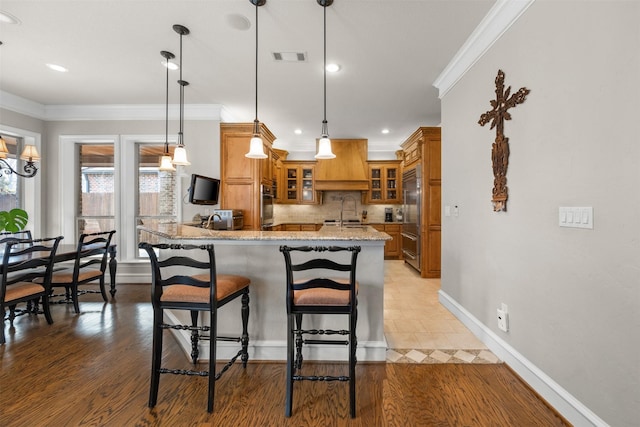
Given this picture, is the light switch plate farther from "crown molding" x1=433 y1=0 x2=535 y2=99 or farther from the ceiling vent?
the ceiling vent

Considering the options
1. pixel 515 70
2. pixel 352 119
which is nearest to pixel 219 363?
pixel 515 70

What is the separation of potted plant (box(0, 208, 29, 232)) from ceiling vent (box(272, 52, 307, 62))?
3.96m

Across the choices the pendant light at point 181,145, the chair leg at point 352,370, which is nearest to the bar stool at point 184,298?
the chair leg at point 352,370

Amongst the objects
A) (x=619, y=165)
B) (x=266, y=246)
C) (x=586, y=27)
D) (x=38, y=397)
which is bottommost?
(x=38, y=397)

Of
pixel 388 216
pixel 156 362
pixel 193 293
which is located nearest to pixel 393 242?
pixel 388 216

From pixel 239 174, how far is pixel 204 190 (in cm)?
60

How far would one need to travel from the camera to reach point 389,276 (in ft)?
16.0

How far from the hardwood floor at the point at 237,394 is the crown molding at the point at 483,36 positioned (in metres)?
2.51

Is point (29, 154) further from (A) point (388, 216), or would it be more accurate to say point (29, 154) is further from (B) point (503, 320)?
(A) point (388, 216)

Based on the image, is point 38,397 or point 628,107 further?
point 38,397

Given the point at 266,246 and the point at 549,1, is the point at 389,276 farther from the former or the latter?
the point at 549,1

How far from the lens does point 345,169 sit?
19.1 feet

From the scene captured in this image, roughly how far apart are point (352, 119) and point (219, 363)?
396 cm

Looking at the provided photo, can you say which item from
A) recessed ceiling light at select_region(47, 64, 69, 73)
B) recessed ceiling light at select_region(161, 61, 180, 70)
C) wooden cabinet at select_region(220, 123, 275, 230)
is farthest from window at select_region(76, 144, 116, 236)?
recessed ceiling light at select_region(161, 61, 180, 70)
